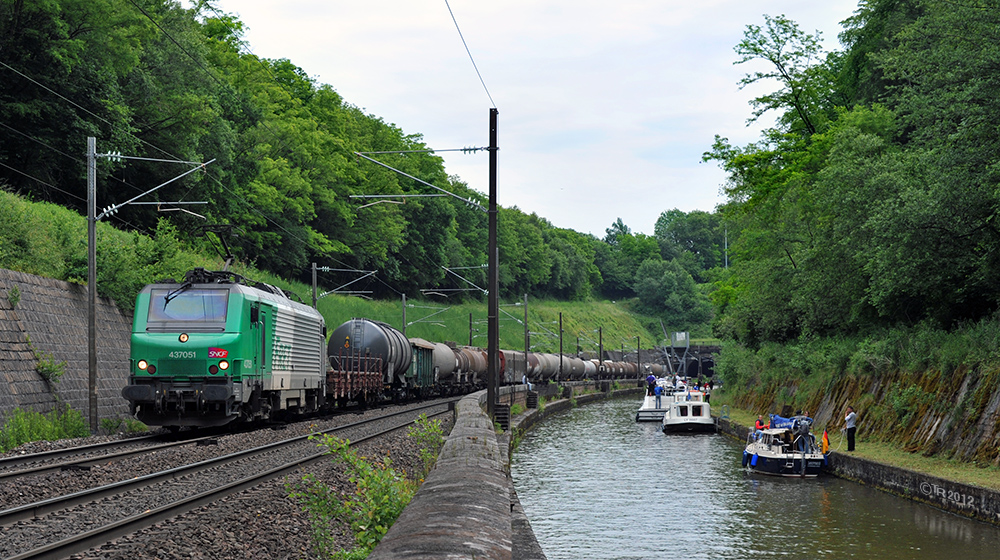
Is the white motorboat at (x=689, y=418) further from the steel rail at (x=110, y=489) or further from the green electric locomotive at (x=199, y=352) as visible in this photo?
the steel rail at (x=110, y=489)

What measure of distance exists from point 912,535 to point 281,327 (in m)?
15.8

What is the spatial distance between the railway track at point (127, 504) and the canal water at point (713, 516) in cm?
520

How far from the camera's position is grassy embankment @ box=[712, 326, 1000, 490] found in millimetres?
20703

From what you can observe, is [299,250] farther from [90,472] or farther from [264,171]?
[90,472]

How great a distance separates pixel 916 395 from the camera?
83.4 ft

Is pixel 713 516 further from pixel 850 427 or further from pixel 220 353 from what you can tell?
pixel 220 353

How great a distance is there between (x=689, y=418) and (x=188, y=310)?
29321mm

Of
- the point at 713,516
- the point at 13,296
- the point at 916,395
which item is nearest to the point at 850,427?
the point at 916,395

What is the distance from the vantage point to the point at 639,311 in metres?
183

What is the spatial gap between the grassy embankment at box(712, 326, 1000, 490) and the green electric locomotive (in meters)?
15.2

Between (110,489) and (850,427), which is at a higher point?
(110,489)

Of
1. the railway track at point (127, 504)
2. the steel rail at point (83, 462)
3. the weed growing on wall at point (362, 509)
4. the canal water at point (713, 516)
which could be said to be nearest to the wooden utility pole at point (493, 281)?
the canal water at point (713, 516)

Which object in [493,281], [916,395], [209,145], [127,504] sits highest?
[209,145]

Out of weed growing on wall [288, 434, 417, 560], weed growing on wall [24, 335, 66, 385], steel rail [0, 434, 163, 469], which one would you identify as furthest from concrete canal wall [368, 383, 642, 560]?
weed growing on wall [24, 335, 66, 385]
